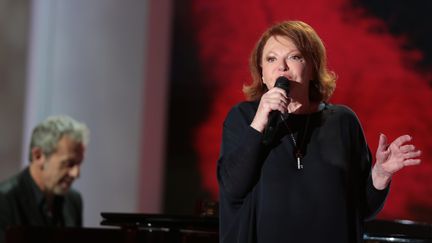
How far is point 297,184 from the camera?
1.72 m

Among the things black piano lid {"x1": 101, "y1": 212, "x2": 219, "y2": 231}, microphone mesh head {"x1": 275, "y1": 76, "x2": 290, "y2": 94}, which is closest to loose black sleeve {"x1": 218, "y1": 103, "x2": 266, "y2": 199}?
microphone mesh head {"x1": 275, "y1": 76, "x2": 290, "y2": 94}

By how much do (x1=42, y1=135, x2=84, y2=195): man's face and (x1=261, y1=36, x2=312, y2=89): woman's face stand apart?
207 cm

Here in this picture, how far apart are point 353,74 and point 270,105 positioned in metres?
2.81

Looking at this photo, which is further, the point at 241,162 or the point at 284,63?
the point at 284,63

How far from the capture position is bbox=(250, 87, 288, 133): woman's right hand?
167cm

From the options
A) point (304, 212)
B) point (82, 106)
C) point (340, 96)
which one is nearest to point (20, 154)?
point (82, 106)

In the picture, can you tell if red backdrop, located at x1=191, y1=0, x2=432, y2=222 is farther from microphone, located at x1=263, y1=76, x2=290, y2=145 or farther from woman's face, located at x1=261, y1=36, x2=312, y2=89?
microphone, located at x1=263, y1=76, x2=290, y2=145

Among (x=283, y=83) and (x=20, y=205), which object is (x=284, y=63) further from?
(x=20, y=205)

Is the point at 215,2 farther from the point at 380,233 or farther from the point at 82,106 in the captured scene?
the point at 380,233

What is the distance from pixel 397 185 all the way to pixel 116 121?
1854 mm

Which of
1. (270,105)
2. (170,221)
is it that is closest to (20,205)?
(170,221)

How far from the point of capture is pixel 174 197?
480cm

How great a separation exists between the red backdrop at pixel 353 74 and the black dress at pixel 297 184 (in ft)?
7.34

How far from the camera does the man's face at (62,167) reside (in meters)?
3.68
